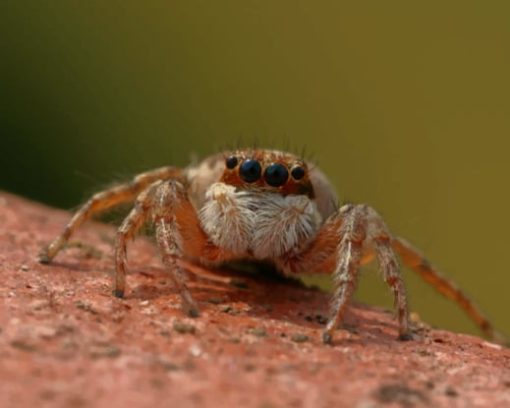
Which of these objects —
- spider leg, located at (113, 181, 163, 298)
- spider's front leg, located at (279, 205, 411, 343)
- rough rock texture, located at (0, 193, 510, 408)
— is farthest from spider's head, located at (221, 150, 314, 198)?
rough rock texture, located at (0, 193, 510, 408)

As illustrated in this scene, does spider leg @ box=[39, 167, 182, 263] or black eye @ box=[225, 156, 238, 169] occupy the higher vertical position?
black eye @ box=[225, 156, 238, 169]

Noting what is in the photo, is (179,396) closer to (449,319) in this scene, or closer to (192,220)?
(192,220)

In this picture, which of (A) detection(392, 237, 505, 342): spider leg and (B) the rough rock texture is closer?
(B) the rough rock texture

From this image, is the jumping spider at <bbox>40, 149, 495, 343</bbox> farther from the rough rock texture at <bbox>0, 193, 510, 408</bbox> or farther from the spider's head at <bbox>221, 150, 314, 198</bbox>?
the rough rock texture at <bbox>0, 193, 510, 408</bbox>

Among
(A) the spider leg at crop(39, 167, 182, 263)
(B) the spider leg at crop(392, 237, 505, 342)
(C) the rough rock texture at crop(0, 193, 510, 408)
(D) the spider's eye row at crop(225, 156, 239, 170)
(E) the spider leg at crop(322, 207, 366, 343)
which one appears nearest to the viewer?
(C) the rough rock texture at crop(0, 193, 510, 408)

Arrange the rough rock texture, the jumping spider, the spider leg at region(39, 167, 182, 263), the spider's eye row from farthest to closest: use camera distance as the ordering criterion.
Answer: the spider leg at region(39, 167, 182, 263), the spider's eye row, the jumping spider, the rough rock texture

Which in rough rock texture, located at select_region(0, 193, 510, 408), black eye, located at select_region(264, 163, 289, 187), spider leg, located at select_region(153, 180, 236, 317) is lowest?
rough rock texture, located at select_region(0, 193, 510, 408)

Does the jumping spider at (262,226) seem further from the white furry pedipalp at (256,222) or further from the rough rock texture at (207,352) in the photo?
the rough rock texture at (207,352)

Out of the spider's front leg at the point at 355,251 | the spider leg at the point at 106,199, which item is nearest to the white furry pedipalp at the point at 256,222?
the spider's front leg at the point at 355,251
